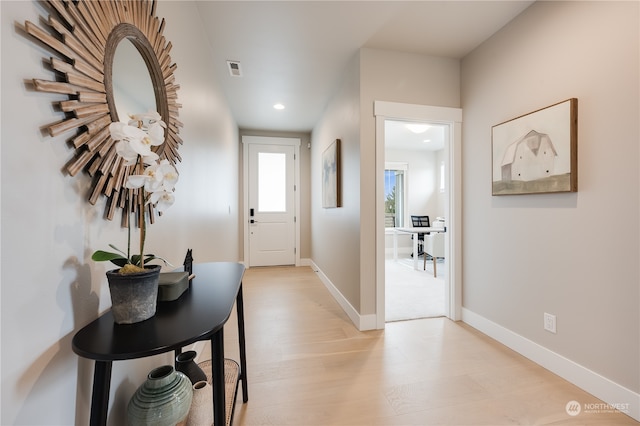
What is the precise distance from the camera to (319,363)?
6.06ft

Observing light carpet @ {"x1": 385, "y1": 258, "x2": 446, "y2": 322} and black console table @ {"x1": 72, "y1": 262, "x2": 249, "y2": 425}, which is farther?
light carpet @ {"x1": 385, "y1": 258, "x2": 446, "y2": 322}

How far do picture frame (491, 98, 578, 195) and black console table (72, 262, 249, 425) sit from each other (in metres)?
2.09

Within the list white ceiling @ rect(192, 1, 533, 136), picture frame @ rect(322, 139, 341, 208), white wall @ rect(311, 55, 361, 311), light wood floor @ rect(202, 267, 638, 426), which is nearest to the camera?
light wood floor @ rect(202, 267, 638, 426)

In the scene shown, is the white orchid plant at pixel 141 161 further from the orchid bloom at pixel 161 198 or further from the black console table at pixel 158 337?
the black console table at pixel 158 337

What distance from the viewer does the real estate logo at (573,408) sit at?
139 centimetres

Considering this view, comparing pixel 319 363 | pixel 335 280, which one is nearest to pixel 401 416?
pixel 319 363

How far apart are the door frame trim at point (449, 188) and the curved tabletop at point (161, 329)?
65.9 inches

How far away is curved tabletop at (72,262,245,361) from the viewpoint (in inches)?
24.4

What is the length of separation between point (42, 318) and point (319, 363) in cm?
162

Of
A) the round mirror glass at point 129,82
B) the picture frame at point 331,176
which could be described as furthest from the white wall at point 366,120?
the round mirror glass at point 129,82

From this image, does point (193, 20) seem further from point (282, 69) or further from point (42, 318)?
point (42, 318)

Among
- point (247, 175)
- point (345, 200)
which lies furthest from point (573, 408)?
point (247, 175)

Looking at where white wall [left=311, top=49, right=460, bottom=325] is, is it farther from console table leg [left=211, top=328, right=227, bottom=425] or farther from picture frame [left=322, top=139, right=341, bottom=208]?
console table leg [left=211, top=328, right=227, bottom=425]

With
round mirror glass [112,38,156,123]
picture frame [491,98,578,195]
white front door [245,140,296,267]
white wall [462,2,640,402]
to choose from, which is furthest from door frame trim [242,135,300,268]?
round mirror glass [112,38,156,123]
